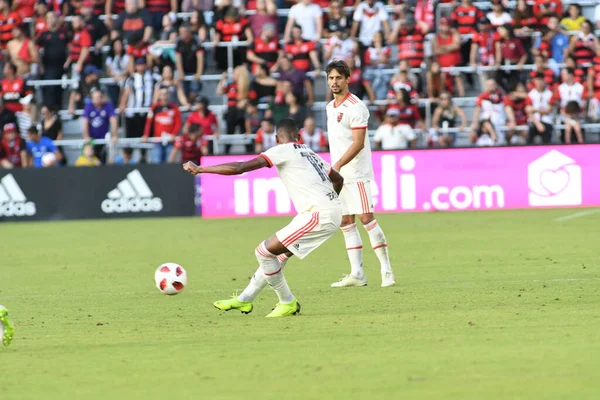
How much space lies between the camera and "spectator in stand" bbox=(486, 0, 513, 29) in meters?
24.9

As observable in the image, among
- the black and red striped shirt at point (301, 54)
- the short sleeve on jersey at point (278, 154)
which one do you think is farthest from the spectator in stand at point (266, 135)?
the short sleeve on jersey at point (278, 154)

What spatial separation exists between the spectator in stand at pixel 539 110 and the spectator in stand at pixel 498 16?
1706 millimetres

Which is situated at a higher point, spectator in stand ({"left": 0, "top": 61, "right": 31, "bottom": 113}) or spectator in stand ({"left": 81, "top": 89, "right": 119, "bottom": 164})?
spectator in stand ({"left": 0, "top": 61, "right": 31, "bottom": 113})

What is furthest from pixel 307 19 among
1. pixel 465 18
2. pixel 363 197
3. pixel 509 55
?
pixel 363 197

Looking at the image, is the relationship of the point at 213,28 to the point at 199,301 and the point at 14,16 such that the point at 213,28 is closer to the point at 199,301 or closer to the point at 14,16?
the point at 14,16

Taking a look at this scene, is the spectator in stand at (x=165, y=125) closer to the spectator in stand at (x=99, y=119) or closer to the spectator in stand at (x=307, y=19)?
the spectator in stand at (x=99, y=119)

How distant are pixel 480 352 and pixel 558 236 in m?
9.69

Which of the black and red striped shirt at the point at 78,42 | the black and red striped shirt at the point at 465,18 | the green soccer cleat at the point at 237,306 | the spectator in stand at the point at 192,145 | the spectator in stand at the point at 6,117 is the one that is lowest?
the spectator in stand at the point at 192,145

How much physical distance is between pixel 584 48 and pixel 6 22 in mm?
13645

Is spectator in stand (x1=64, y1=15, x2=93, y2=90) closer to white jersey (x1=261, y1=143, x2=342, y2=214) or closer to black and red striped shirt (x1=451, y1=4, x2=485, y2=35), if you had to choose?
black and red striped shirt (x1=451, y1=4, x2=485, y2=35)

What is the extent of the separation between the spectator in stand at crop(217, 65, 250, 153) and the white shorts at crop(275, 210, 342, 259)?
15849 millimetres

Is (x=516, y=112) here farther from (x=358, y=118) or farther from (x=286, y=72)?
(x=358, y=118)

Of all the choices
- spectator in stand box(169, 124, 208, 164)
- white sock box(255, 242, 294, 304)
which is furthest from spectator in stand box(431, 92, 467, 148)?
white sock box(255, 242, 294, 304)

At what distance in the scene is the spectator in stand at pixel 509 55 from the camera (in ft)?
81.1
